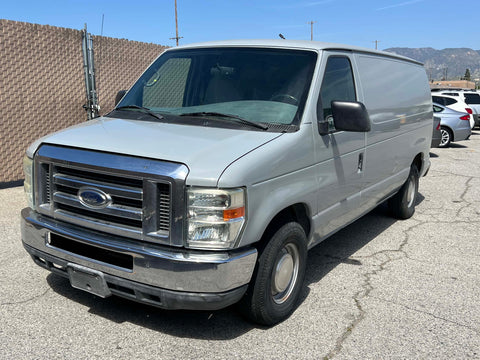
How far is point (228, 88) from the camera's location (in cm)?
420

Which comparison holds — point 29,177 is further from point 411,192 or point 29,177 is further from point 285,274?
point 411,192

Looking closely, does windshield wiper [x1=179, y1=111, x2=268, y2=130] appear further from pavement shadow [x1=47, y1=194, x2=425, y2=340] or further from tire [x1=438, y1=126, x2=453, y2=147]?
tire [x1=438, y1=126, x2=453, y2=147]

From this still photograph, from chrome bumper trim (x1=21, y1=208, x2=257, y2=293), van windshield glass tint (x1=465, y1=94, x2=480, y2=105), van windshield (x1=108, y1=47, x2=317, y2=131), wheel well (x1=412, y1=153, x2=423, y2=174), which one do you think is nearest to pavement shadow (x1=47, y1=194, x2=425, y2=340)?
chrome bumper trim (x1=21, y1=208, x2=257, y2=293)

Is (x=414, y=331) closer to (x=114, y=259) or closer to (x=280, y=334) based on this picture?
(x=280, y=334)

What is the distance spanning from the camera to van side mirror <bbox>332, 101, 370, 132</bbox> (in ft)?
12.7

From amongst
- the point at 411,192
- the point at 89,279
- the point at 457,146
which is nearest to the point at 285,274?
the point at 89,279

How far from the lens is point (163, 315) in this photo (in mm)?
3838

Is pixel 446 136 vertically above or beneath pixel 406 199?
above

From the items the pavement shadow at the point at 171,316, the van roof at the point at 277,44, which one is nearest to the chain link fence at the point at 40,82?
the van roof at the point at 277,44

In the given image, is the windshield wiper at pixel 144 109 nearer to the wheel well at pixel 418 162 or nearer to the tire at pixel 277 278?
the tire at pixel 277 278

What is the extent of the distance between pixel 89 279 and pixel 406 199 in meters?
4.78

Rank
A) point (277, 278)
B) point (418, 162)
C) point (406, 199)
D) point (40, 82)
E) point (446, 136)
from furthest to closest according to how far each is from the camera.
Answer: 1. point (446, 136)
2. point (40, 82)
3. point (418, 162)
4. point (406, 199)
5. point (277, 278)

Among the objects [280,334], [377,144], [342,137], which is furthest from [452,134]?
[280,334]

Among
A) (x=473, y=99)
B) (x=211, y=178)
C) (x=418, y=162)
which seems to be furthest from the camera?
(x=473, y=99)
